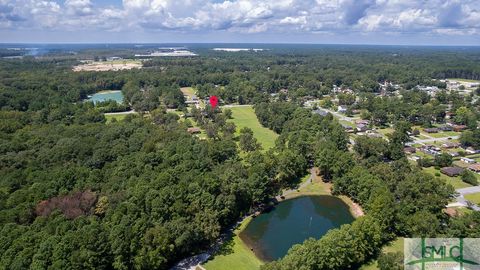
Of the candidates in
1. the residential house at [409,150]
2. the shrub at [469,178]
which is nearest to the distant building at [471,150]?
the residential house at [409,150]

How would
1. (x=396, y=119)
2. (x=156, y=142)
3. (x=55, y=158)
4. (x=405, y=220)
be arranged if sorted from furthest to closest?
(x=396, y=119)
(x=156, y=142)
(x=55, y=158)
(x=405, y=220)

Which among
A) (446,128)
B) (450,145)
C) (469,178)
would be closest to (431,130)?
(446,128)

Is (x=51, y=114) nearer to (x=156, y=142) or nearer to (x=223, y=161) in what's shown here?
(x=156, y=142)

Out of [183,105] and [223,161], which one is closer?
[223,161]

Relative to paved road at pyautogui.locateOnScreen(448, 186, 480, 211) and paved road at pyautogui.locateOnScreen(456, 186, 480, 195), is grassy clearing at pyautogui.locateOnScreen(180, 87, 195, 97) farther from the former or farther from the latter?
paved road at pyautogui.locateOnScreen(448, 186, 480, 211)

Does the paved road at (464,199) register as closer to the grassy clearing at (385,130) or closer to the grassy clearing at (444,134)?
the grassy clearing at (444,134)


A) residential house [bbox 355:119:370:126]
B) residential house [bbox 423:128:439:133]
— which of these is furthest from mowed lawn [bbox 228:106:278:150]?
residential house [bbox 423:128:439:133]

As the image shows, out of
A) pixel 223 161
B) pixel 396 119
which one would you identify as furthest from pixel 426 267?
pixel 396 119
